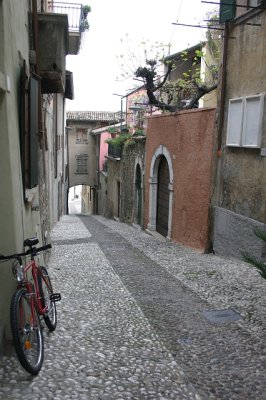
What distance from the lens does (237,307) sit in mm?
5586

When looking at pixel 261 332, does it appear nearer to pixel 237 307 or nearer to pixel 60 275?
pixel 237 307

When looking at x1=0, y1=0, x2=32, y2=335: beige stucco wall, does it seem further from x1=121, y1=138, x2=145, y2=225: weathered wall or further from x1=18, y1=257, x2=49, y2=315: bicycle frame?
x1=121, y1=138, x2=145, y2=225: weathered wall

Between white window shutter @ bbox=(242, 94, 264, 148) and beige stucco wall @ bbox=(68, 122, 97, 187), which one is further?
beige stucco wall @ bbox=(68, 122, 97, 187)

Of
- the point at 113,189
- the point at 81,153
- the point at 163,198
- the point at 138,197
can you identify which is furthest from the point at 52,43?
the point at 81,153

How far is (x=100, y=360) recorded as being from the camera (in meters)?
3.86

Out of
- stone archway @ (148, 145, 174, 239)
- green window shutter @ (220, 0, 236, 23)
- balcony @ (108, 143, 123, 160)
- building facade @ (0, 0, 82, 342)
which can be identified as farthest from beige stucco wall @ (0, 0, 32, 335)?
balcony @ (108, 143, 123, 160)

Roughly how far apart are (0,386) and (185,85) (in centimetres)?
1577

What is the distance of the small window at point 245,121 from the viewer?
25.0 ft

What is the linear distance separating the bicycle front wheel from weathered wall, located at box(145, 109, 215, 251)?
6962 millimetres

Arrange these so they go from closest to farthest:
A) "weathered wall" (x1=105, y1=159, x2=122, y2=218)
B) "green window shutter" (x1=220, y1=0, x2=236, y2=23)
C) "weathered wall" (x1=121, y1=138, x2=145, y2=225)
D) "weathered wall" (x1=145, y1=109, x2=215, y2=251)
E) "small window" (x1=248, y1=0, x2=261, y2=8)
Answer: "small window" (x1=248, y1=0, x2=261, y2=8) < "green window shutter" (x1=220, y1=0, x2=236, y2=23) < "weathered wall" (x1=145, y1=109, x2=215, y2=251) < "weathered wall" (x1=121, y1=138, x2=145, y2=225) < "weathered wall" (x1=105, y1=159, x2=122, y2=218)

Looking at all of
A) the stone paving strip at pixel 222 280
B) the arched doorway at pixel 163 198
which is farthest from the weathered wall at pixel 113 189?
the stone paving strip at pixel 222 280

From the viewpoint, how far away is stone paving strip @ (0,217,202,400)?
3.29 metres

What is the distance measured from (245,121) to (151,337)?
5.08 meters

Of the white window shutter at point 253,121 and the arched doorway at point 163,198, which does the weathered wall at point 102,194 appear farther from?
the white window shutter at point 253,121
